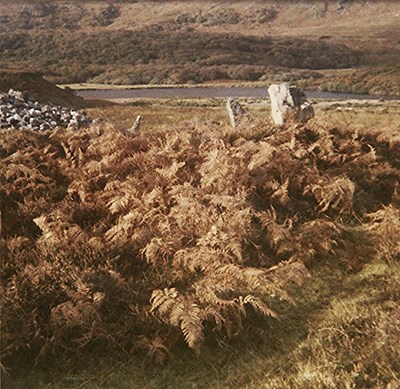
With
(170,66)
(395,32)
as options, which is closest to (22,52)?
(170,66)

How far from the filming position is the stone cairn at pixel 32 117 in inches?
563

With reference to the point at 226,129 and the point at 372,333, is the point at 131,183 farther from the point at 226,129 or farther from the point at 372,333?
the point at 372,333

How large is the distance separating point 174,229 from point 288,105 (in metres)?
7.95

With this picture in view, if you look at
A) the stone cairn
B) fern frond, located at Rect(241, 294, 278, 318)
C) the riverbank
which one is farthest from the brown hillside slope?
the riverbank

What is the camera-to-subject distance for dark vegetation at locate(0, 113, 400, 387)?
6480 millimetres

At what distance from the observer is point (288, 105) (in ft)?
48.5

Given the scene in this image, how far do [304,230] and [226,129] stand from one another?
12.6 feet

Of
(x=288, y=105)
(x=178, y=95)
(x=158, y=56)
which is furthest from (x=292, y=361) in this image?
(x=158, y=56)

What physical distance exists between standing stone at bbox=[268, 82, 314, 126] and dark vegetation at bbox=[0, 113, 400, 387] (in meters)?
2.10

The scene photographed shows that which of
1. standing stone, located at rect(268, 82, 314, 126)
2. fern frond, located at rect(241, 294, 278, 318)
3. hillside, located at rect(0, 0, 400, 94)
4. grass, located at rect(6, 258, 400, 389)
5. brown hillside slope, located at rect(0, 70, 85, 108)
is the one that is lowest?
hillside, located at rect(0, 0, 400, 94)

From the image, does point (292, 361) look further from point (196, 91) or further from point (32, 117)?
point (196, 91)

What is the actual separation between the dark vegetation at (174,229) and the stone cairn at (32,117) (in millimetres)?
3289

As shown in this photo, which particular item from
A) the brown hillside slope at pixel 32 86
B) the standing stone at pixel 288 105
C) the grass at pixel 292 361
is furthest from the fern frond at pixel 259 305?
the brown hillside slope at pixel 32 86

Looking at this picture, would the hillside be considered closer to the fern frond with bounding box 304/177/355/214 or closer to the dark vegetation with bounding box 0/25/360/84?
the dark vegetation with bounding box 0/25/360/84
